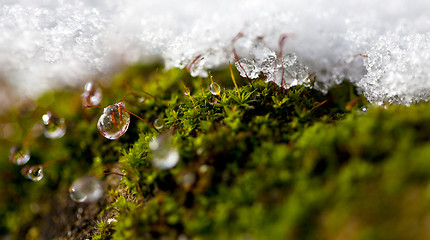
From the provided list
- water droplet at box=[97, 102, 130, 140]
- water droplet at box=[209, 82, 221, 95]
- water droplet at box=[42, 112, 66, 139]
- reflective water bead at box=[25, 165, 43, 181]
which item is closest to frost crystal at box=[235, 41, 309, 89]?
water droplet at box=[209, 82, 221, 95]

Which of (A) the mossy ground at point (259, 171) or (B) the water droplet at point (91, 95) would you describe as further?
(B) the water droplet at point (91, 95)

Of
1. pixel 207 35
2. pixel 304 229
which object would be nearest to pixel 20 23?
pixel 207 35

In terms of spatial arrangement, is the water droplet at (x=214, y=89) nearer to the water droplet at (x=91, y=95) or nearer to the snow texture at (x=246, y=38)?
the snow texture at (x=246, y=38)

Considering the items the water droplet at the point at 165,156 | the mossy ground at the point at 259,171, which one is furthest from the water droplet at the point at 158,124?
the water droplet at the point at 165,156

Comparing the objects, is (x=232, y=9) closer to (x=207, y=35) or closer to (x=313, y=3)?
(x=207, y=35)

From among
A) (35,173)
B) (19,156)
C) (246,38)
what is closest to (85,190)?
(35,173)

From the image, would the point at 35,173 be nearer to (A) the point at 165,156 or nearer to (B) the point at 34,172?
(B) the point at 34,172
